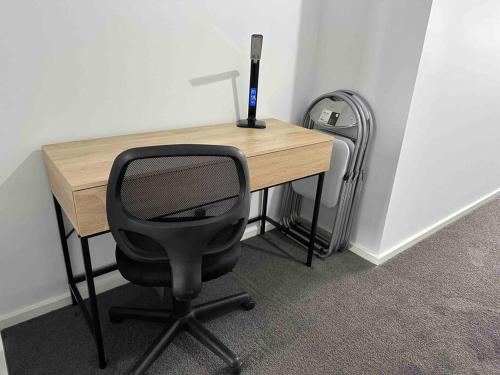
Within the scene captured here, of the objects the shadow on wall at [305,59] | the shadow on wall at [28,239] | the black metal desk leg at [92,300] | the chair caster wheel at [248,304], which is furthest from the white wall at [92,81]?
the chair caster wheel at [248,304]

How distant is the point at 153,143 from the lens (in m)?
1.61

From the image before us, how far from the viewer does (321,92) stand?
2348 mm

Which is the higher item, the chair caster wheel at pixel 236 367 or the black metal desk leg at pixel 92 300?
the black metal desk leg at pixel 92 300

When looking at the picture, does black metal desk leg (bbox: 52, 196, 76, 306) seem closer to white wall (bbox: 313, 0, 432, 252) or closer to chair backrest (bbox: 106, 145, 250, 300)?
chair backrest (bbox: 106, 145, 250, 300)

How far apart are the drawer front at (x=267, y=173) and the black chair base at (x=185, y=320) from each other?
0.56 m

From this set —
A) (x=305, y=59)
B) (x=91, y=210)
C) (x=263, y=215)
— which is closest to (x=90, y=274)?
(x=91, y=210)

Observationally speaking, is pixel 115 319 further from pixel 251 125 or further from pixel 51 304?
pixel 251 125

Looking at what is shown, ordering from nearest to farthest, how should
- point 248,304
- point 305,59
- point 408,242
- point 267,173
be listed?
point 267,173 → point 248,304 → point 305,59 → point 408,242

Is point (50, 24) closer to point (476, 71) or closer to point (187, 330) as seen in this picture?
point (187, 330)

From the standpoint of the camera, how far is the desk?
1224mm

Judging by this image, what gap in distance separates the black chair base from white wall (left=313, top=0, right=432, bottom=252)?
1.03 m

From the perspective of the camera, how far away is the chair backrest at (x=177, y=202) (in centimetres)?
107

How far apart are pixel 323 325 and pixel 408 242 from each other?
108 centimetres

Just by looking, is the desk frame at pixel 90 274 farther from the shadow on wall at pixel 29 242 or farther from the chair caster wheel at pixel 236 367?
the chair caster wheel at pixel 236 367
